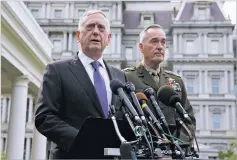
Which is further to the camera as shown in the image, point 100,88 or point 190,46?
point 190,46

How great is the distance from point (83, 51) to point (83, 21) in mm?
168

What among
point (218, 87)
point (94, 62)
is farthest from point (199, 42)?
point (94, 62)

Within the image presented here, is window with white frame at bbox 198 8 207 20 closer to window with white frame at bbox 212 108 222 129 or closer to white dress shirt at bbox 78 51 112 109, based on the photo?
window with white frame at bbox 212 108 222 129

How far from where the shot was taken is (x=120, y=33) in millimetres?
34875

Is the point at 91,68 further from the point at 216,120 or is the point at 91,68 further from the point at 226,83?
the point at 226,83

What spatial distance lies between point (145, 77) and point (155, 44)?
256mm

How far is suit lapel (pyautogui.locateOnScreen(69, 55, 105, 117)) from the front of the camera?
2.29 m

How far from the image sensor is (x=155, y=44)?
3.04 m

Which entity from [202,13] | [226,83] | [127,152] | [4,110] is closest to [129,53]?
[202,13]

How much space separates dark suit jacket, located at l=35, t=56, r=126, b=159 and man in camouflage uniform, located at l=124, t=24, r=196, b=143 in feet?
2.37

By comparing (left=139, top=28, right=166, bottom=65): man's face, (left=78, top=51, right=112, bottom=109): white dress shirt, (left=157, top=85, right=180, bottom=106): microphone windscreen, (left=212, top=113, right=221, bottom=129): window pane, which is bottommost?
(left=157, top=85, right=180, bottom=106): microphone windscreen

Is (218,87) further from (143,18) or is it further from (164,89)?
(164,89)

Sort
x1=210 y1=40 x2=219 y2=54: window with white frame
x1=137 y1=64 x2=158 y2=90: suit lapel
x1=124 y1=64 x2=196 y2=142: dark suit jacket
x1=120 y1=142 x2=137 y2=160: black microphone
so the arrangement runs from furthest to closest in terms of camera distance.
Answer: x1=210 y1=40 x2=219 y2=54: window with white frame → x1=137 y1=64 x2=158 y2=90: suit lapel → x1=124 y1=64 x2=196 y2=142: dark suit jacket → x1=120 y1=142 x2=137 y2=160: black microphone

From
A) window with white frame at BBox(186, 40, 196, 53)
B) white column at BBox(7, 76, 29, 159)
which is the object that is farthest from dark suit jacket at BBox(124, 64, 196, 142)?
window with white frame at BBox(186, 40, 196, 53)
